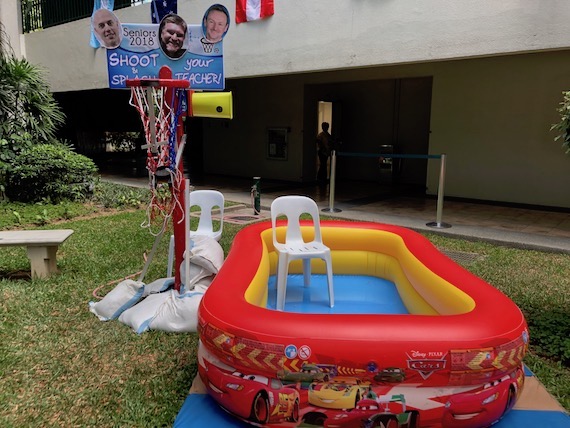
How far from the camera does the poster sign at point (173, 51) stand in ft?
11.3

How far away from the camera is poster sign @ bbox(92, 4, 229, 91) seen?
3.43 metres

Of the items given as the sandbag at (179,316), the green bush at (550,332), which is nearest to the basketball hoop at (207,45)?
the sandbag at (179,316)

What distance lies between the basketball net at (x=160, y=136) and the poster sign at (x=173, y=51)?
0.18 metres

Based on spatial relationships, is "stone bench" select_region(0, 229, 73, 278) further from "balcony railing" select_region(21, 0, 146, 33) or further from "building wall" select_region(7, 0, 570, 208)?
"balcony railing" select_region(21, 0, 146, 33)

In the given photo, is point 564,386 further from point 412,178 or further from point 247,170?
point 247,170

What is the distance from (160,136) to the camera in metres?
3.41

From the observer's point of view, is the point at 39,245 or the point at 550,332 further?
the point at 39,245

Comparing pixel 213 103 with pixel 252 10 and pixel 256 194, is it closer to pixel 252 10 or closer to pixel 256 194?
pixel 256 194

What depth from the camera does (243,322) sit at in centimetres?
242

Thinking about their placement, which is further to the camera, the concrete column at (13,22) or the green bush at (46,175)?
the concrete column at (13,22)

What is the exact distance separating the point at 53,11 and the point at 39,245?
35.0ft

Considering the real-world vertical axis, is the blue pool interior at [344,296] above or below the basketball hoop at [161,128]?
below

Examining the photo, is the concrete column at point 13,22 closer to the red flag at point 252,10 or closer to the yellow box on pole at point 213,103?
the red flag at point 252,10

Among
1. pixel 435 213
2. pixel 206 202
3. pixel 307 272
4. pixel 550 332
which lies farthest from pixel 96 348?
pixel 435 213
